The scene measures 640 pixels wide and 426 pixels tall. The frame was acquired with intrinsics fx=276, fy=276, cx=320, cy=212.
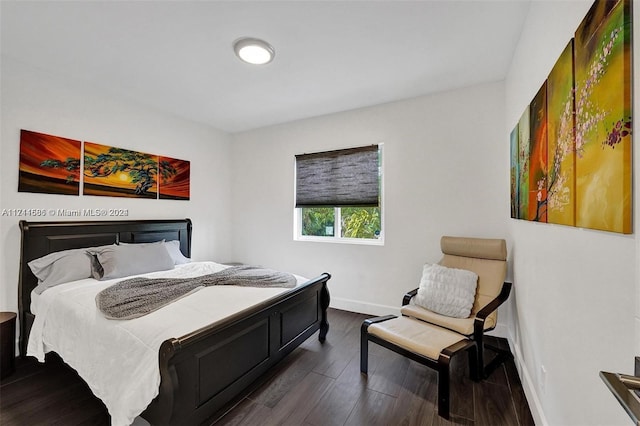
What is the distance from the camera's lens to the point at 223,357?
1.76 m

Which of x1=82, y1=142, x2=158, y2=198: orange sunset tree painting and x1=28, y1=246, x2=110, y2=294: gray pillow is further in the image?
x1=82, y1=142, x2=158, y2=198: orange sunset tree painting

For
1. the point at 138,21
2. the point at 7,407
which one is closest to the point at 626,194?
the point at 138,21

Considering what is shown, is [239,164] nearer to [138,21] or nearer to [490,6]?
[138,21]

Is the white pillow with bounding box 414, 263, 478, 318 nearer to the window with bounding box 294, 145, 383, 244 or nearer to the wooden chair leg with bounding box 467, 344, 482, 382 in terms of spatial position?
the wooden chair leg with bounding box 467, 344, 482, 382

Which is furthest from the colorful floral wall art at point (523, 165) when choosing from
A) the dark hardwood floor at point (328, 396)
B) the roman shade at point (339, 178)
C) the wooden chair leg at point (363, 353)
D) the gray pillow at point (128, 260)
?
the gray pillow at point (128, 260)

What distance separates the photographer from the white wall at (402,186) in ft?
9.46

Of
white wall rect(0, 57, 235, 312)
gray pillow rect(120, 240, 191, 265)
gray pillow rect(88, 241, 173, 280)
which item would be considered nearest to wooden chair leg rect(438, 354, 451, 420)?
gray pillow rect(88, 241, 173, 280)

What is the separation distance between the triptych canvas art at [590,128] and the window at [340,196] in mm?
2000

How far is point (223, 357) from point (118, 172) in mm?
2610

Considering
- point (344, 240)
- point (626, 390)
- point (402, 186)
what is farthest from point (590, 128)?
point (344, 240)

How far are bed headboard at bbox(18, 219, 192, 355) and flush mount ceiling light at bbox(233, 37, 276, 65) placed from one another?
7.55 ft

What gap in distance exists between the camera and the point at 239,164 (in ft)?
15.0

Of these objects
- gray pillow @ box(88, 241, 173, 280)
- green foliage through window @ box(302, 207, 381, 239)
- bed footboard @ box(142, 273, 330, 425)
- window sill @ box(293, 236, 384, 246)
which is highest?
green foliage through window @ box(302, 207, 381, 239)

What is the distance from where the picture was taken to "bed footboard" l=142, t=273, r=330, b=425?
4.71ft
